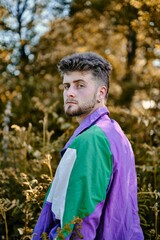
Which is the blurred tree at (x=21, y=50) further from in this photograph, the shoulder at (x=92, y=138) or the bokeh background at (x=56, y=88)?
the shoulder at (x=92, y=138)

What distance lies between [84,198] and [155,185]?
1869 millimetres

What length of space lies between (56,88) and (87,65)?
612 cm

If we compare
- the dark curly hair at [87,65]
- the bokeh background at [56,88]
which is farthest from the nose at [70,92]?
the bokeh background at [56,88]

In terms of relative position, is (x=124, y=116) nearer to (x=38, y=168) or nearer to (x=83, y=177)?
(x=38, y=168)

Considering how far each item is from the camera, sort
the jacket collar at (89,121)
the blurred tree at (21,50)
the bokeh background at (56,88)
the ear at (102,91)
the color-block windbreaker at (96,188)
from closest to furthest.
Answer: the color-block windbreaker at (96,188) < the jacket collar at (89,121) < the ear at (102,91) < the bokeh background at (56,88) < the blurred tree at (21,50)

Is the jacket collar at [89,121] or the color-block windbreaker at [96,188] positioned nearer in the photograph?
the color-block windbreaker at [96,188]

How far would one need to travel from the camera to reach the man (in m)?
2.28

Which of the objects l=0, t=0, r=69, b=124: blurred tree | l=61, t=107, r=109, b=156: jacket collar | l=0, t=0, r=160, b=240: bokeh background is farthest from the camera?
l=0, t=0, r=69, b=124: blurred tree

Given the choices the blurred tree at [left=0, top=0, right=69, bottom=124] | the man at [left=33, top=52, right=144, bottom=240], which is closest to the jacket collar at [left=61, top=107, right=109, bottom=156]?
the man at [left=33, top=52, right=144, bottom=240]

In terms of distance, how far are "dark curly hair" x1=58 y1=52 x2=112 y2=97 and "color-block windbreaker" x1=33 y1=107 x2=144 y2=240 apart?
0.71 feet

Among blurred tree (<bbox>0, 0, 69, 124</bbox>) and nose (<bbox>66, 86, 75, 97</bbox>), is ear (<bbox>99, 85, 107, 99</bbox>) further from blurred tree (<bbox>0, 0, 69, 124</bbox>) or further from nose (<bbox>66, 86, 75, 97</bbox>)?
blurred tree (<bbox>0, 0, 69, 124</bbox>)

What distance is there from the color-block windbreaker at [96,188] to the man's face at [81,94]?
0.06 metres

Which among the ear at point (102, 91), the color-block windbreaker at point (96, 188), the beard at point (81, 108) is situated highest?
the ear at point (102, 91)

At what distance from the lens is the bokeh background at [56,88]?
4160 mm
